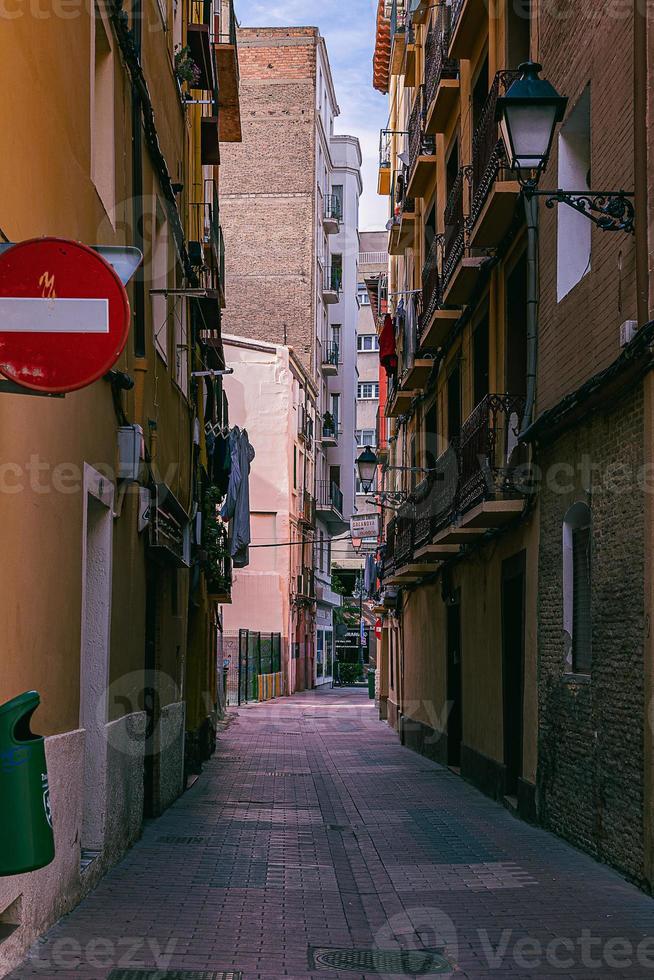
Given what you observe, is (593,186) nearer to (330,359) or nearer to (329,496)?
(329,496)

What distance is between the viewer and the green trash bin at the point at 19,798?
5.34 m

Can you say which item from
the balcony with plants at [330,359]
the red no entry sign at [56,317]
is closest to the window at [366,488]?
the balcony with plants at [330,359]

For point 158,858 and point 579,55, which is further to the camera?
point 579,55

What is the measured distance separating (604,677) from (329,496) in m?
52.8

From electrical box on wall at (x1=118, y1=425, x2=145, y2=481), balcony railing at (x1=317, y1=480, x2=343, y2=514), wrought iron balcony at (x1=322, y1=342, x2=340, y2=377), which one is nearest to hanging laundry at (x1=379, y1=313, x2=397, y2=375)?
electrical box on wall at (x1=118, y1=425, x2=145, y2=481)

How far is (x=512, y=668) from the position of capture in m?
15.3

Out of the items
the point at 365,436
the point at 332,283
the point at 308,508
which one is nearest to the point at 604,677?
the point at 308,508

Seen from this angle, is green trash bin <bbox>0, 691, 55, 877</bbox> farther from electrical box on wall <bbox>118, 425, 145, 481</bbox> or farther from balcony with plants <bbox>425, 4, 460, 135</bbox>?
balcony with plants <bbox>425, 4, 460, 135</bbox>

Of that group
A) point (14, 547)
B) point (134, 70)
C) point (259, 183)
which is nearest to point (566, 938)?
point (14, 547)

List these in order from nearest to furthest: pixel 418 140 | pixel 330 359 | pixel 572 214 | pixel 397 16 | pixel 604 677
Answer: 1. pixel 604 677
2. pixel 572 214
3. pixel 418 140
4. pixel 397 16
5. pixel 330 359

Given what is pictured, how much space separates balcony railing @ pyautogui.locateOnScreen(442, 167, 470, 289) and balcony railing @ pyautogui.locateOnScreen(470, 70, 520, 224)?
904 millimetres

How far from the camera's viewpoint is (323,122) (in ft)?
202

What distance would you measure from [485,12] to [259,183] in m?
40.8

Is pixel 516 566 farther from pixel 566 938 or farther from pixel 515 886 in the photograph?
pixel 566 938
